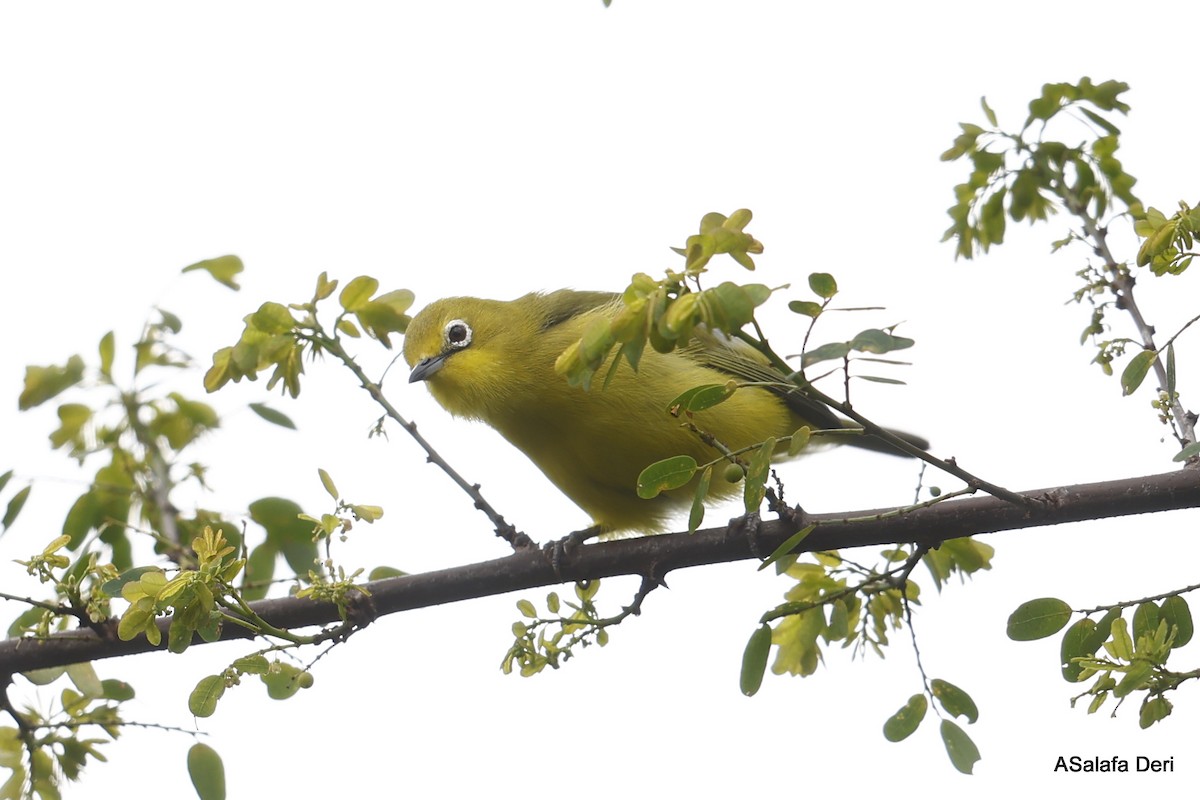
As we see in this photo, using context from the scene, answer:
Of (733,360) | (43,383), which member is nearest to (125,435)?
(43,383)

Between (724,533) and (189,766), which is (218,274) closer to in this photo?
(189,766)

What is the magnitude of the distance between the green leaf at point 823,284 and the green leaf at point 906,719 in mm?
1348

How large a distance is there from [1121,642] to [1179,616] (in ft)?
0.87

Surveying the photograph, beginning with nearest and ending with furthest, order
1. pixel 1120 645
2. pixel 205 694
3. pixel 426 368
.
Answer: pixel 1120 645 → pixel 205 694 → pixel 426 368

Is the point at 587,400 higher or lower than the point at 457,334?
lower

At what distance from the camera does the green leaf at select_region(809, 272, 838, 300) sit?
234 centimetres

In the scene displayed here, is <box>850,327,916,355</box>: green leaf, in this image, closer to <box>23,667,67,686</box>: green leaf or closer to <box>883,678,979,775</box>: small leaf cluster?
<box>883,678,979,775</box>: small leaf cluster

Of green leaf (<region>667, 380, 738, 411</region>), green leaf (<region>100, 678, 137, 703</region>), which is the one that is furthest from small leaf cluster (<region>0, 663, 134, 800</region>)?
green leaf (<region>667, 380, 738, 411</region>)

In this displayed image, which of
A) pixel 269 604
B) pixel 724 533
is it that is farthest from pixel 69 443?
pixel 724 533

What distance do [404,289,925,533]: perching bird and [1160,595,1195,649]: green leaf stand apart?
1.75 m

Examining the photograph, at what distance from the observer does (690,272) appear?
2182 mm

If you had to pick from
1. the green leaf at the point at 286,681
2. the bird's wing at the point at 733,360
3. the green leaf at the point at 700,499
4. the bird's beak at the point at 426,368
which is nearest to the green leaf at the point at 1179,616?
the green leaf at the point at 700,499

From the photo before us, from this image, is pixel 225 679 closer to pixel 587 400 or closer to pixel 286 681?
pixel 286 681

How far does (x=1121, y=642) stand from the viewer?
8.49 ft
